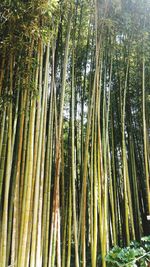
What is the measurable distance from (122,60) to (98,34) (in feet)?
2.59

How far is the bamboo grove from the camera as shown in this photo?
249 centimetres

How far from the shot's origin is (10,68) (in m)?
2.73

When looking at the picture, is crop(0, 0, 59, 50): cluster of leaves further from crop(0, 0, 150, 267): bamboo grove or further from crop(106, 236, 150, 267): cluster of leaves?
crop(106, 236, 150, 267): cluster of leaves

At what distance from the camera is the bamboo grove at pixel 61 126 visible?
98.1 inches

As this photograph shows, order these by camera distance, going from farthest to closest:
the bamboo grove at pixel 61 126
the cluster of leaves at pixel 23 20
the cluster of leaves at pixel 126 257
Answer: the cluster of leaves at pixel 126 257
the cluster of leaves at pixel 23 20
the bamboo grove at pixel 61 126

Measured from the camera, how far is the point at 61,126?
9.75 ft

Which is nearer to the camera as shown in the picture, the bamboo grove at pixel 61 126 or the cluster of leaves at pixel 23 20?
the bamboo grove at pixel 61 126

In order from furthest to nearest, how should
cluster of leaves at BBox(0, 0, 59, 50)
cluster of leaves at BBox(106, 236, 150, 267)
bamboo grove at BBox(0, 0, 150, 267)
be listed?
cluster of leaves at BBox(106, 236, 150, 267)
cluster of leaves at BBox(0, 0, 59, 50)
bamboo grove at BBox(0, 0, 150, 267)

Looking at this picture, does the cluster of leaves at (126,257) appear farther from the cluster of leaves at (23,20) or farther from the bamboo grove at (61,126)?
the cluster of leaves at (23,20)

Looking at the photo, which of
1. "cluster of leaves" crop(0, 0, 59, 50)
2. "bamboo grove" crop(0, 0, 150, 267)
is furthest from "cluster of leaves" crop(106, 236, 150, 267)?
"cluster of leaves" crop(0, 0, 59, 50)

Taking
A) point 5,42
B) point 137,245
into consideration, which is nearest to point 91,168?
point 137,245

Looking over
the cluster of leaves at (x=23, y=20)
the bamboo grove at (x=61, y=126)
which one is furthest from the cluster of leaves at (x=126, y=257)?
the cluster of leaves at (x=23, y=20)

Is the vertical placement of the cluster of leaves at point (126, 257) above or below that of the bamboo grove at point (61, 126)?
below

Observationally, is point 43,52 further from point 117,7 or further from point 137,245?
point 137,245
